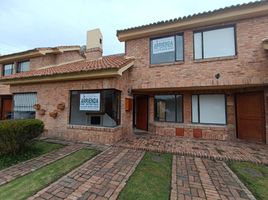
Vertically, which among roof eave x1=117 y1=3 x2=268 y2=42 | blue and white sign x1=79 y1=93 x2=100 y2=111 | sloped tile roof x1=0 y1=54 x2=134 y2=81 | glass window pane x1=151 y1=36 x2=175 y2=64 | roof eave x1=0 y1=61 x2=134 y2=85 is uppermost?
roof eave x1=117 y1=3 x2=268 y2=42

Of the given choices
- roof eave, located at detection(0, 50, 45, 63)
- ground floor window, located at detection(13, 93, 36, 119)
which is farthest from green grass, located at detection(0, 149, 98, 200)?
roof eave, located at detection(0, 50, 45, 63)

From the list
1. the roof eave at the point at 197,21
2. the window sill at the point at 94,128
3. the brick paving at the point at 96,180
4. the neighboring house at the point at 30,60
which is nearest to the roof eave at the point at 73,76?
the roof eave at the point at 197,21

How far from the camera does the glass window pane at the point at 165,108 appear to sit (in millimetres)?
9953

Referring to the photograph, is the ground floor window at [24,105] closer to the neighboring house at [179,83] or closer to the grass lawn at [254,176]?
the neighboring house at [179,83]

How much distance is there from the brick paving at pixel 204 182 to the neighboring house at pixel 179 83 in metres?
3.86

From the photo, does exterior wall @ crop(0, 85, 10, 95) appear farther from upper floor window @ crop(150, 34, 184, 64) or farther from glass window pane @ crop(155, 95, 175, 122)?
upper floor window @ crop(150, 34, 184, 64)

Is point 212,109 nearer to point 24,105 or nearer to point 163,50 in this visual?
point 163,50

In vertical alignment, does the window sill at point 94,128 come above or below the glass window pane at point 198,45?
below

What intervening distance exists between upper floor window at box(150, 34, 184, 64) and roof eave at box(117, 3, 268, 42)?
46cm

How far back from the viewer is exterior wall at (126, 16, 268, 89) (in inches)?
273

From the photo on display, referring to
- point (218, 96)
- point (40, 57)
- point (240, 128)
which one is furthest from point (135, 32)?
point (40, 57)

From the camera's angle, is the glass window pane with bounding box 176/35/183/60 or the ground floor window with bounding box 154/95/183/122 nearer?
the glass window pane with bounding box 176/35/183/60

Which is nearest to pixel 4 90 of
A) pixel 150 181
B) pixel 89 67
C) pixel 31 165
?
pixel 89 67

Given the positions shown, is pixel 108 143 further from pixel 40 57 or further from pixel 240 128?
pixel 40 57
